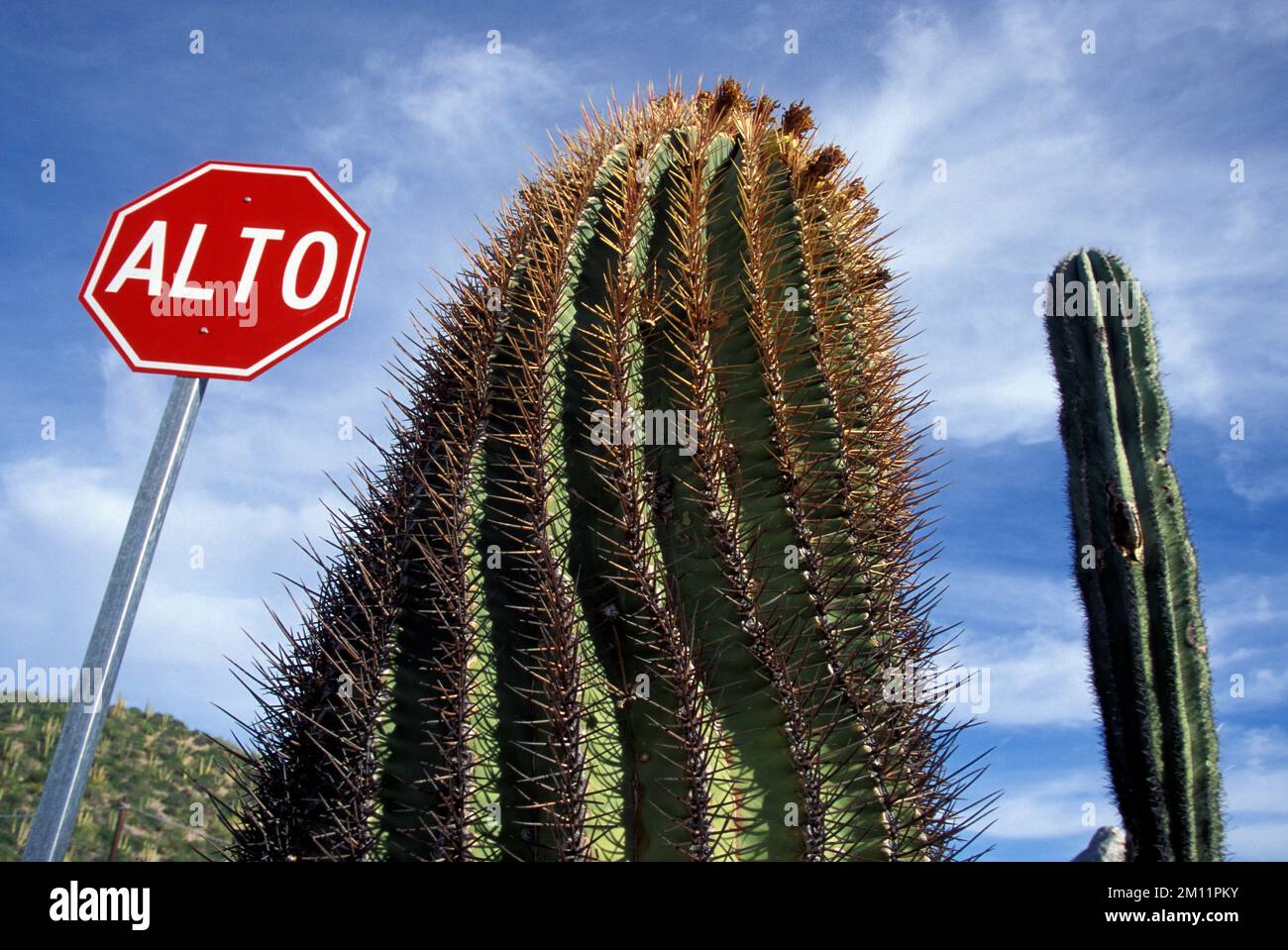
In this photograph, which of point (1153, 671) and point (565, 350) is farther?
point (1153, 671)

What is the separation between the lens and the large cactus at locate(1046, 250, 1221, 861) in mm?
6164

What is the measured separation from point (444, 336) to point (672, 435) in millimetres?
834

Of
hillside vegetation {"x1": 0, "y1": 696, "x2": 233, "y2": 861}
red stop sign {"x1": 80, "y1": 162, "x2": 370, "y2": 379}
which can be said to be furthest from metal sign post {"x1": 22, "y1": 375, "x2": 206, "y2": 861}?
hillside vegetation {"x1": 0, "y1": 696, "x2": 233, "y2": 861}

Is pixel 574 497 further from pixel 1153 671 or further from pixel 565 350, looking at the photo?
pixel 1153 671

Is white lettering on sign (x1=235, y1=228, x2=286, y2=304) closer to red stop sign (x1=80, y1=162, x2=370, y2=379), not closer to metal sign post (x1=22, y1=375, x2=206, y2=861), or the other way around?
red stop sign (x1=80, y1=162, x2=370, y2=379)

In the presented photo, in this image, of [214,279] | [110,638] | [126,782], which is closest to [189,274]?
[214,279]

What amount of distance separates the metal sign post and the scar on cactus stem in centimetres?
56

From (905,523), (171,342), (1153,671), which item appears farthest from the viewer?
(1153,671)

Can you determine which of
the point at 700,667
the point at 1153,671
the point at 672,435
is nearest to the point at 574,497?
the point at 672,435

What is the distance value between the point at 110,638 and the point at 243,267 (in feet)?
3.28

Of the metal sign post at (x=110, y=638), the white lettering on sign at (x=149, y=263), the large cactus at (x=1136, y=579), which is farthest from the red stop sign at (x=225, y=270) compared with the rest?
the large cactus at (x=1136, y=579)

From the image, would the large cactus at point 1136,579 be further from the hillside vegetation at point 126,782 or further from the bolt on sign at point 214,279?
the hillside vegetation at point 126,782
